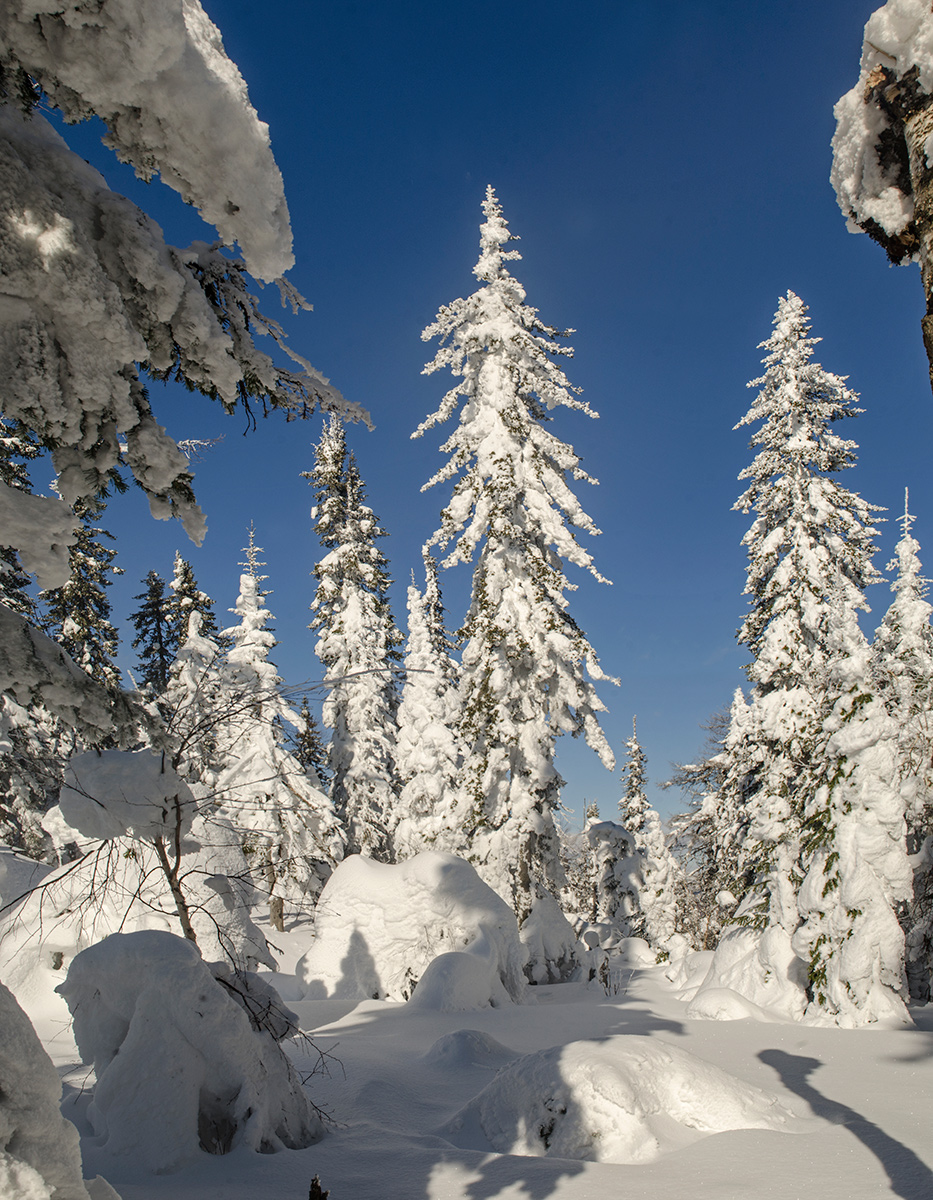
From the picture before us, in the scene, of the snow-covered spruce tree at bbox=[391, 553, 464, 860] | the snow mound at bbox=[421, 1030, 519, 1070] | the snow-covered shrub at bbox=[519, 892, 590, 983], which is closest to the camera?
the snow mound at bbox=[421, 1030, 519, 1070]

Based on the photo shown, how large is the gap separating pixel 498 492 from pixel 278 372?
10.4m

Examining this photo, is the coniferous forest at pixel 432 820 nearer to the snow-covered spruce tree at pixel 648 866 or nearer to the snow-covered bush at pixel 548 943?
the snow-covered bush at pixel 548 943

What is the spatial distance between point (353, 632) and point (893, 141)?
913 inches

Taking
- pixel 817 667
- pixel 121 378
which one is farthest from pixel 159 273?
pixel 817 667

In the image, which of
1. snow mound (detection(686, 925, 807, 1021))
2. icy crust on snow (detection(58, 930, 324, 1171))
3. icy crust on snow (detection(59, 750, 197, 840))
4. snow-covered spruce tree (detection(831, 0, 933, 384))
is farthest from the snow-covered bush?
snow-covered spruce tree (detection(831, 0, 933, 384))

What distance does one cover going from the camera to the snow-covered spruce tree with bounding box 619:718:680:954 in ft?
84.9

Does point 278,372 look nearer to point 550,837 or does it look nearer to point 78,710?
point 78,710

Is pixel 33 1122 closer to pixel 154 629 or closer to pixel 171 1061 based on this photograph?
pixel 171 1061

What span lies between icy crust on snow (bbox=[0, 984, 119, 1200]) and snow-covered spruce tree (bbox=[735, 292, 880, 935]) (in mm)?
12965

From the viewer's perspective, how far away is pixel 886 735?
28.3ft

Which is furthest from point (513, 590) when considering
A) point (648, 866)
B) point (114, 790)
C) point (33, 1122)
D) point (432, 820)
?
point (648, 866)

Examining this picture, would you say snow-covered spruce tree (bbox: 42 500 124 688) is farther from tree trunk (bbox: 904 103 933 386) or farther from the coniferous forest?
tree trunk (bbox: 904 103 933 386)

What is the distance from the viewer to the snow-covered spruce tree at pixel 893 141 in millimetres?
1832

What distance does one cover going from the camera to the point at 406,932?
1170 centimetres
